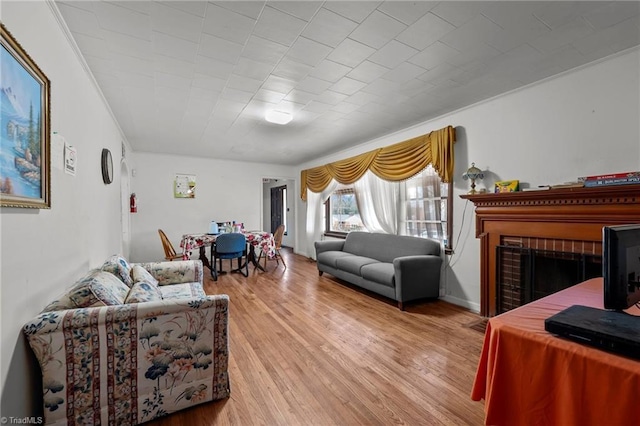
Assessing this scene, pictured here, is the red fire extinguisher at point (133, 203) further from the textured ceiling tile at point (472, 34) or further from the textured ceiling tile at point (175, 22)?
the textured ceiling tile at point (472, 34)

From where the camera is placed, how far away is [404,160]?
3.87 metres

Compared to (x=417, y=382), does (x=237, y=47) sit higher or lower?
higher

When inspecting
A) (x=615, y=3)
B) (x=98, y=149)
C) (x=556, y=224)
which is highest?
(x=615, y=3)

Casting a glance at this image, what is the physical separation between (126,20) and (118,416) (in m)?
2.43

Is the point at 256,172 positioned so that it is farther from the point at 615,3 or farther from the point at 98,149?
the point at 615,3

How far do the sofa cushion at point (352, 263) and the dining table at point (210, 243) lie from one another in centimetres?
164

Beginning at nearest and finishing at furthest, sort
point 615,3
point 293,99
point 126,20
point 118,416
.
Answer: point 118,416
point 615,3
point 126,20
point 293,99

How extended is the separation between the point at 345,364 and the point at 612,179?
2.54 m

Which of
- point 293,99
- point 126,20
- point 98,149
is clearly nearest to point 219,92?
point 293,99

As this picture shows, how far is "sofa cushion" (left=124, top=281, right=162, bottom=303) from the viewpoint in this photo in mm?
1788

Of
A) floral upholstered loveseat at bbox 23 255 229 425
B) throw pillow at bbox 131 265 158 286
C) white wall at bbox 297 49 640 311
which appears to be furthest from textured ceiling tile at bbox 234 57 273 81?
white wall at bbox 297 49 640 311

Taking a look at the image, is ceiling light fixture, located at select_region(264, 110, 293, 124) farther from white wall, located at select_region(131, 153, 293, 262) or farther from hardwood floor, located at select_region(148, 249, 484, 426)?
white wall, located at select_region(131, 153, 293, 262)

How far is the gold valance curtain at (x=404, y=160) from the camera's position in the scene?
334 centimetres

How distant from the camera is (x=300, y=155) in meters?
6.05
